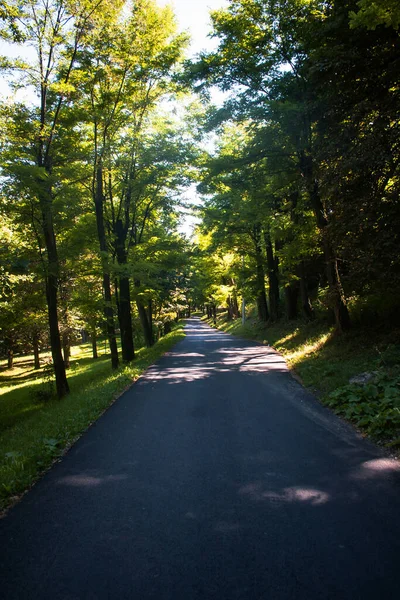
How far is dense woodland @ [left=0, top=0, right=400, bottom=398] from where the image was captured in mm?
8000

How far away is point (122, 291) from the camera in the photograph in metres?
16.5

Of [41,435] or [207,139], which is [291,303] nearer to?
[207,139]

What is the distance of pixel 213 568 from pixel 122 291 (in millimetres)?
14421

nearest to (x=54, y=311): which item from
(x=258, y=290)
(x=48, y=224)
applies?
(x=48, y=224)

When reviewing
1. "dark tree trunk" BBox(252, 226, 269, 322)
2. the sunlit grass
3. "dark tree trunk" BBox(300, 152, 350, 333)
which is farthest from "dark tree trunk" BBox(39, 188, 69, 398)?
"dark tree trunk" BBox(252, 226, 269, 322)

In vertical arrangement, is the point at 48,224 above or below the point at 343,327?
above

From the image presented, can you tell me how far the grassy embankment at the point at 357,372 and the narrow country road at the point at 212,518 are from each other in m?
0.48

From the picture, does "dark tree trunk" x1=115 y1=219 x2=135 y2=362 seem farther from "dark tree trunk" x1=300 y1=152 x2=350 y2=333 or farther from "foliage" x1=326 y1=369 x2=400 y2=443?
"foliage" x1=326 y1=369 x2=400 y2=443

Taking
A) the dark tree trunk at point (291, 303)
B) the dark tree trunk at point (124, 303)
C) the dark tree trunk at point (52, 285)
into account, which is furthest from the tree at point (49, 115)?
the dark tree trunk at point (291, 303)

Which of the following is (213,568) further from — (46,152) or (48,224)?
(46,152)

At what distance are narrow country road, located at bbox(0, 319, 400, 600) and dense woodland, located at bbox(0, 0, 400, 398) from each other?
5.14 metres

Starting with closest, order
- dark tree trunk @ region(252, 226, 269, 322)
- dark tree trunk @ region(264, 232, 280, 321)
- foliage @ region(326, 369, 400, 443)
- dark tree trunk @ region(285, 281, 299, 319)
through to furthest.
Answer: foliage @ region(326, 369, 400, 443)
dark tree trunk @ region(285, 281, 299, 319)
dark tree trunk @ region(264, 232, 280, 321)
dark tree trunk @ region(252, 226, 269, 322)

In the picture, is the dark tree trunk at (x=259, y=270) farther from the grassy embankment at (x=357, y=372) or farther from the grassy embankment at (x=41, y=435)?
the grassy embankment at (x=41, y=435)

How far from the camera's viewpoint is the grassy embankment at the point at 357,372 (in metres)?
5.75
